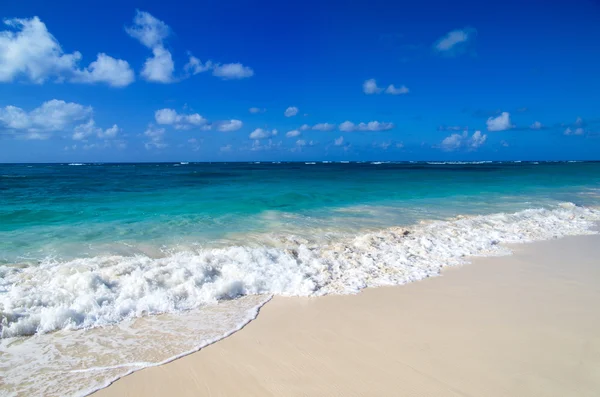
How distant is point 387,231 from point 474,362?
611 centimetres

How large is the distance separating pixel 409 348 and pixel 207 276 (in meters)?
3.59

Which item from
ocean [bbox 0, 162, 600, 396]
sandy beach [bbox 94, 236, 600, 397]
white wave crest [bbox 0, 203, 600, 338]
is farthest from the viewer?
white wave crest [bbox 0, 203, 600, 338]

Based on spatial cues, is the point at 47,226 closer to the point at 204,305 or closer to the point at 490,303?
the point at 204,305

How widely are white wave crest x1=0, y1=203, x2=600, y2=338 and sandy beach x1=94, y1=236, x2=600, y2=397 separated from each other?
0.70 m

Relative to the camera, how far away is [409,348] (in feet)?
12.0

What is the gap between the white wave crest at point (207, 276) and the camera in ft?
14.8

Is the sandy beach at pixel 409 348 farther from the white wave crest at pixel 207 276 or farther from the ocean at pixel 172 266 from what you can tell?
the white wave crest at pixel 207 276

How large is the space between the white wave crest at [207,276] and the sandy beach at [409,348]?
70 cm

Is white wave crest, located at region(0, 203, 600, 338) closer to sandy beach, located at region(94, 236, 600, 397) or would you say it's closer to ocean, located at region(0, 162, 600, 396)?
ocean, located at region(0, 162, 600, 396)

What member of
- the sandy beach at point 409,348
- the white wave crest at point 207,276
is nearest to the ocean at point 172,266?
the white wave crest at point 207,276

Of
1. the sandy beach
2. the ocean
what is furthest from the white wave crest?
the sandy beach

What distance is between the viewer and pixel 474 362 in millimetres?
3389

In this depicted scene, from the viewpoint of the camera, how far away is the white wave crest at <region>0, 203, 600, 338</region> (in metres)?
4.52

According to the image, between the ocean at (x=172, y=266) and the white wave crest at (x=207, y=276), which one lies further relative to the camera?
the white wave crest at (x=207, y=276)
